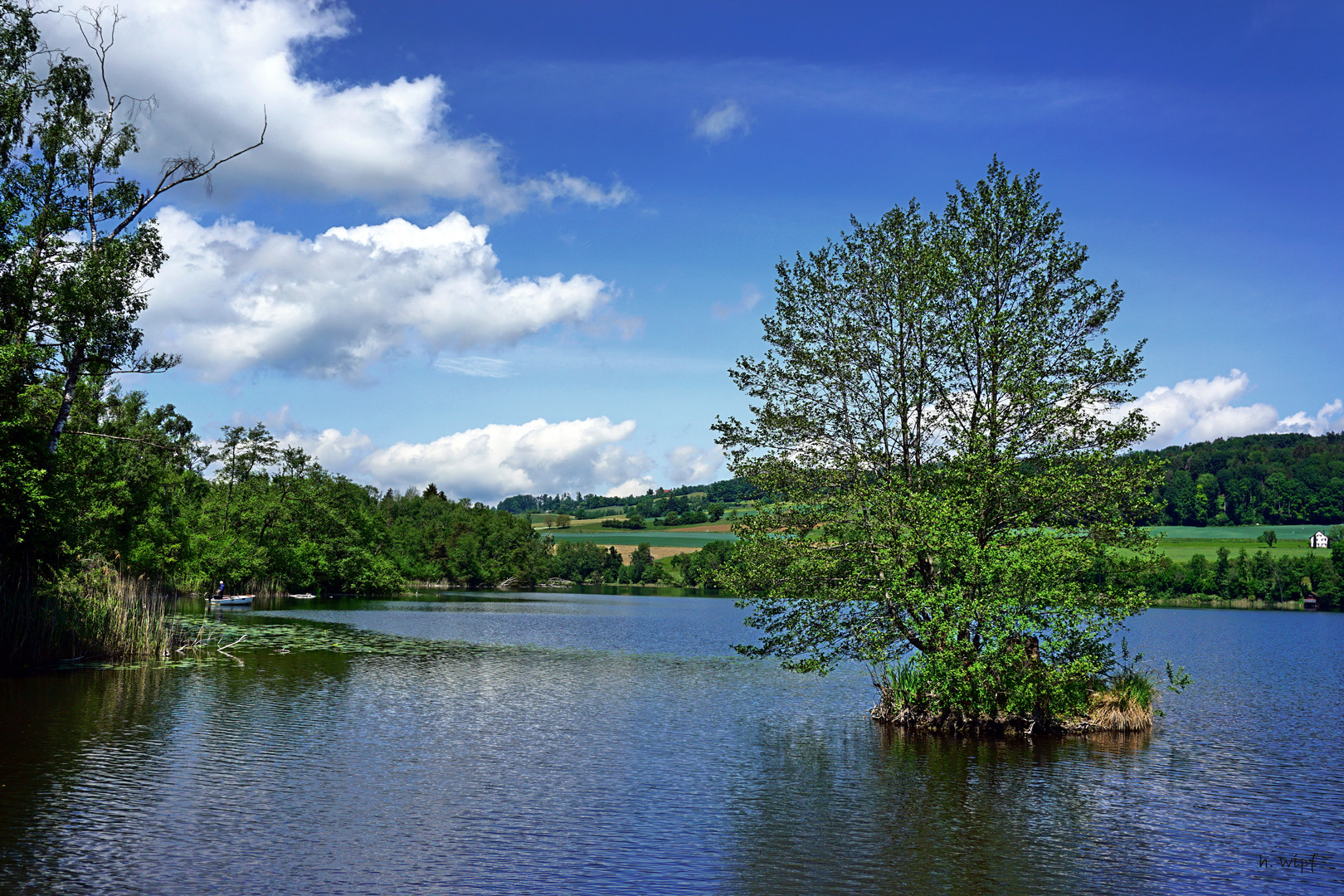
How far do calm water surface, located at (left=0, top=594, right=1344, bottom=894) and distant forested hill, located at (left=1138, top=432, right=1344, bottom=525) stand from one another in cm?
14109

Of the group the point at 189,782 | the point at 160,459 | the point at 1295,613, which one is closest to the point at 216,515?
the point at 160,459

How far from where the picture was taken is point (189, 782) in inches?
767

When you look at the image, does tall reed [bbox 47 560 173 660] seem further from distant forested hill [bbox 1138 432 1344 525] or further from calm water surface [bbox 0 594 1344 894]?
distant forested hill [bbox 1138 432 1344 525]

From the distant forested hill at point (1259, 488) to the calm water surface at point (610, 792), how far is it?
141085 mm

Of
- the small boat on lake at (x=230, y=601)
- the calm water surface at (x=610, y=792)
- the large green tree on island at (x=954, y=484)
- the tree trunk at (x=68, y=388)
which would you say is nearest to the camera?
the calm water surface at (x=610, y=792)

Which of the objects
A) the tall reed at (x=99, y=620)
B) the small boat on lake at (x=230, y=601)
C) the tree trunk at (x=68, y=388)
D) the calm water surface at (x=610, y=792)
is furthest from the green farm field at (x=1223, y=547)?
the tree trunk at (x=68, y=388)

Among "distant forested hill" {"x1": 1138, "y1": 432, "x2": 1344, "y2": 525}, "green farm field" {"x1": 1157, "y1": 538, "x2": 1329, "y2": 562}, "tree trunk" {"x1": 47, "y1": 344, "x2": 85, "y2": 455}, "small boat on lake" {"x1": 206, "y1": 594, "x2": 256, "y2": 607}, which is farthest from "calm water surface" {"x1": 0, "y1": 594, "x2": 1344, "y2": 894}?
"distant forested hill" {"x1": 1138, "y1": 432, "x2": 1344, "y2": 525}

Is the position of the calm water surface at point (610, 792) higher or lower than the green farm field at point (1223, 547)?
lower

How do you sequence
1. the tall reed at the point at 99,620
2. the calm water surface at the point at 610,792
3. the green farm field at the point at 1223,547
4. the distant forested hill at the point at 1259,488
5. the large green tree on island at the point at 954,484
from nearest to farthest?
the calm water surface at the point at 610,792 < the large green tree on island at the point at 954,484 < the tall reed at the point at 99,620 < the green farm field at the point at 1223,547 < the distant forested hill at the point at 1259,488

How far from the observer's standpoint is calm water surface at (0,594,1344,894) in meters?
14.7

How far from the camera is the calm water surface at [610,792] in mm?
14695

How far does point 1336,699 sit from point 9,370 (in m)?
53.8

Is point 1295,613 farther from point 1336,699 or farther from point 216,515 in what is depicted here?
point 216,515

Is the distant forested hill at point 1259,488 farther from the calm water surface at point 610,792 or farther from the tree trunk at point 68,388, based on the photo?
the tree trunk at point 68,388
